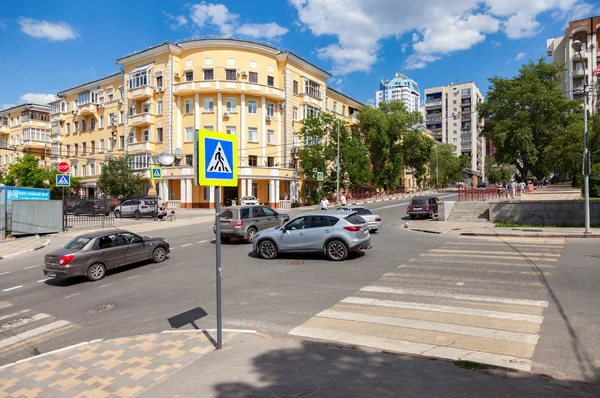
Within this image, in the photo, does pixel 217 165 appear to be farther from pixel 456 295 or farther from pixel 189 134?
pixel 189 134

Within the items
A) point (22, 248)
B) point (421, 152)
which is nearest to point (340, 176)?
point (421, 152)

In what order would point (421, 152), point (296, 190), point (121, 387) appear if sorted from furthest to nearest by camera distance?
point (421, 152) → point (296, 190) → point (121, 387)

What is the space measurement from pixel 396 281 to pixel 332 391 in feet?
18.6

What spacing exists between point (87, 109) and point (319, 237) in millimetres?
55183

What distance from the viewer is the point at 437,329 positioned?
20.6 ft

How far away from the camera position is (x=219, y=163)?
5617 mm

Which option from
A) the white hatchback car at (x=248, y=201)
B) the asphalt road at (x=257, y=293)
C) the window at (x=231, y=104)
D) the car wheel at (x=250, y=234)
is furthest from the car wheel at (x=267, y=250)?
the window at (x=231, y=104)

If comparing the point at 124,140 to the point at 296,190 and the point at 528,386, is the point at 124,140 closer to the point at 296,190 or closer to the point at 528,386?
the point at 296,190

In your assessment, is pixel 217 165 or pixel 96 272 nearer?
pixel 217 165

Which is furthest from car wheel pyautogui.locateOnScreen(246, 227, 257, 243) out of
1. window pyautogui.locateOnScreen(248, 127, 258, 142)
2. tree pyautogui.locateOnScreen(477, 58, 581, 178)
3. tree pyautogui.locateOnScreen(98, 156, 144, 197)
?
tree pyautogui.locateOnScreen(477, 58, 581, 178)

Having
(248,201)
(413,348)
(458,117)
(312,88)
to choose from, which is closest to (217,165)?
(413,348)

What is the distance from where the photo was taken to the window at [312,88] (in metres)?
51.0

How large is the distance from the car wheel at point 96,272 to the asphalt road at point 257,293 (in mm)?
321

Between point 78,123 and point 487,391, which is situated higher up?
point 78,123
